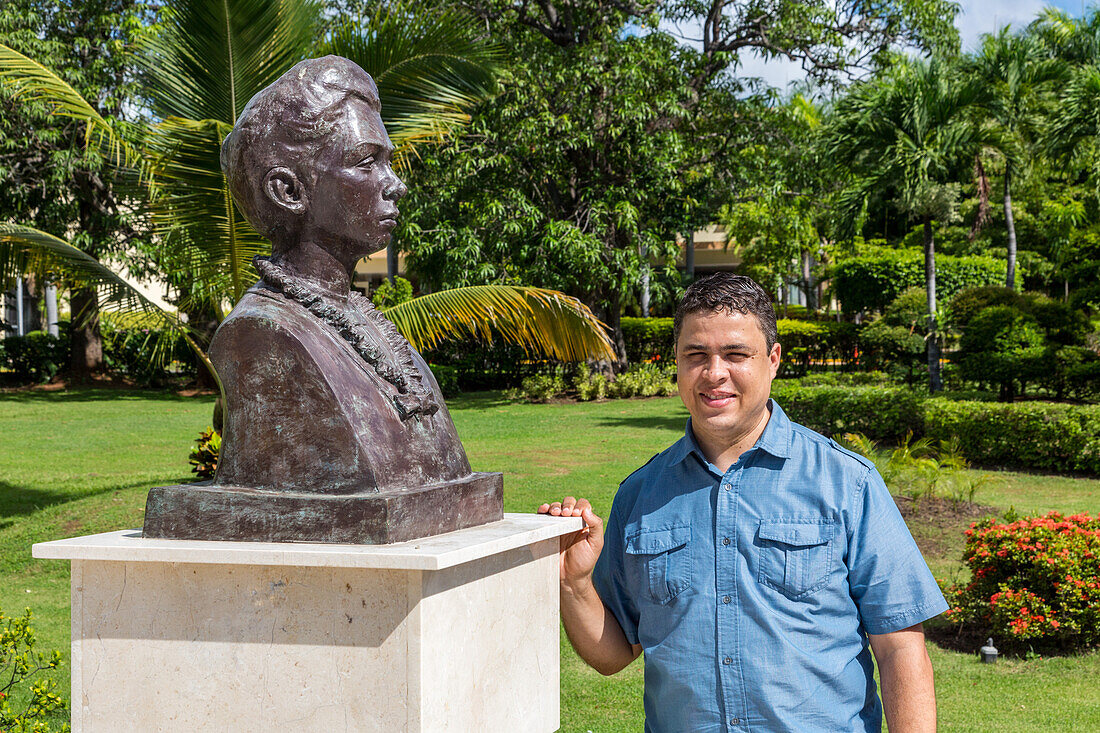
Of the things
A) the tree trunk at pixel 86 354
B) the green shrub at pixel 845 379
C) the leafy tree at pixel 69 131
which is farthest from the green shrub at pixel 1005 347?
the tree trunk at pixel 86 354

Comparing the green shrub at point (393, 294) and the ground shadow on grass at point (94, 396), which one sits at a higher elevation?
the green shrub at point (393, 294)

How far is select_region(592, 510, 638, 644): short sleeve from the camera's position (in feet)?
9.02

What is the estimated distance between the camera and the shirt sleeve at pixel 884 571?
238 centimetres

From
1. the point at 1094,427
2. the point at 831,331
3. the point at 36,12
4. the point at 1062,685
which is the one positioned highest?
the point at 36,12

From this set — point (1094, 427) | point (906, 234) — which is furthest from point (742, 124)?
point (906, 234)

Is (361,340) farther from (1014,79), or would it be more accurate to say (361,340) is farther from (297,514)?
(1014,79)

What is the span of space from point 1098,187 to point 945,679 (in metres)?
9.38

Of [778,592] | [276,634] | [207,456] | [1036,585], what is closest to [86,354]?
[207,456]

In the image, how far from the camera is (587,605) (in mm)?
2742

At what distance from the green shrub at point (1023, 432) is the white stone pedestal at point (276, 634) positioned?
36.7ft

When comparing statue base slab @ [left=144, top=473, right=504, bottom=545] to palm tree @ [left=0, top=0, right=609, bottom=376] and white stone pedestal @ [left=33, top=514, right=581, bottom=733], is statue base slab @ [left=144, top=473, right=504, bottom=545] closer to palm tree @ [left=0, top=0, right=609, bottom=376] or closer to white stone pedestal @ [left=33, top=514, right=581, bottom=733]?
white stone pedestal @ [left=33, top=514, right=581, bottom=733]

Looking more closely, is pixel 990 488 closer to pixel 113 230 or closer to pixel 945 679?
pixel 945 679

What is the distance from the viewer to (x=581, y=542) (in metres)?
2.80

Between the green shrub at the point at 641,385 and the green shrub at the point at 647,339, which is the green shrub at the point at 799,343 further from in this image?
the green shrub at the point at 641,385
